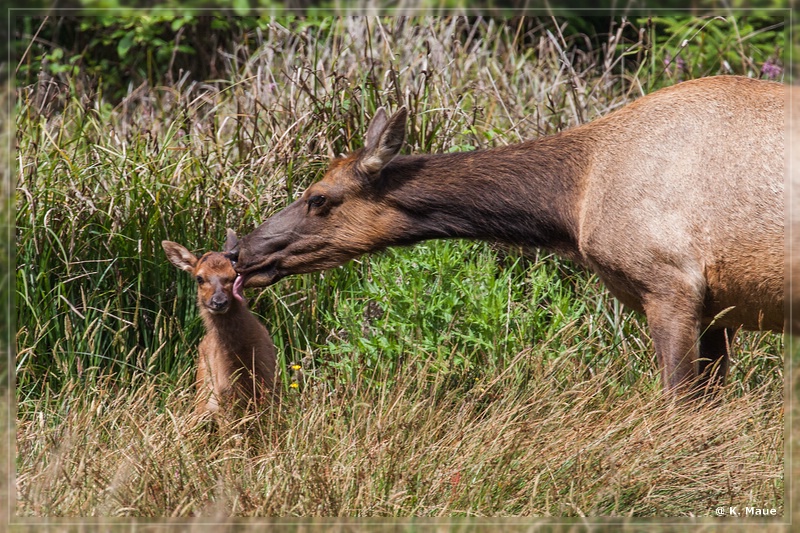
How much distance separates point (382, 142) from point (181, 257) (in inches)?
62.4

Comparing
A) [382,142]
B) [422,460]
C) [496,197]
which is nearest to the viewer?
[422,460]

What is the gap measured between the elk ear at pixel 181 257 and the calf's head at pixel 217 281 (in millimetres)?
25

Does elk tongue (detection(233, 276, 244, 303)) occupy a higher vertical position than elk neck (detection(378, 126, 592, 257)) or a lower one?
lower

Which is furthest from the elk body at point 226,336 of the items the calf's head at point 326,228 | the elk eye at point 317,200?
the elk eye at point 317,200

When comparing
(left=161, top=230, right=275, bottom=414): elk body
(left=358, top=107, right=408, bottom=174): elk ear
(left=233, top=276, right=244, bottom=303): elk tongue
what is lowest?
(left=161, top=230, right=275, bottom=414): elk body

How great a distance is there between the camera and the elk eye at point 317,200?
6048 millimetres

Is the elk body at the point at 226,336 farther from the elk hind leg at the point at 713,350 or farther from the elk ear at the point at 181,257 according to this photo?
the elk hind leg at the point at 713,350

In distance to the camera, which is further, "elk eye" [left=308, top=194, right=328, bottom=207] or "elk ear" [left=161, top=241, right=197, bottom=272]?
"elk ear" [left=161, top=241, right=197, bottom=272]

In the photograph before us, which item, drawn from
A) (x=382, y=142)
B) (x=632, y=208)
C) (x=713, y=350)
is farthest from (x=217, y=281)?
(x=713, y=350)

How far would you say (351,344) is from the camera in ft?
21.5

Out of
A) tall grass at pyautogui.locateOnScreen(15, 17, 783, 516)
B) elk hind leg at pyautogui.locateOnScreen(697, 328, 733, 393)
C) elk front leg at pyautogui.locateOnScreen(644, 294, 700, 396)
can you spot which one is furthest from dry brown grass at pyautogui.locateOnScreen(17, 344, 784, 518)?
elk hind leg at pyautogui.locateOnScreen(697, 328, 733, 393)

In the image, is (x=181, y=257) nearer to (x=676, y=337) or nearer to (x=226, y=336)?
(x=226, y=336)

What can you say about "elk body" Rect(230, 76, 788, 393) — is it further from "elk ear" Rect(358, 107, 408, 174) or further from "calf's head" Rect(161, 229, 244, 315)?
"calf's head" Rect(161, 229, 244, 315)

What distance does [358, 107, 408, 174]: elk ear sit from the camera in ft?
18.9
